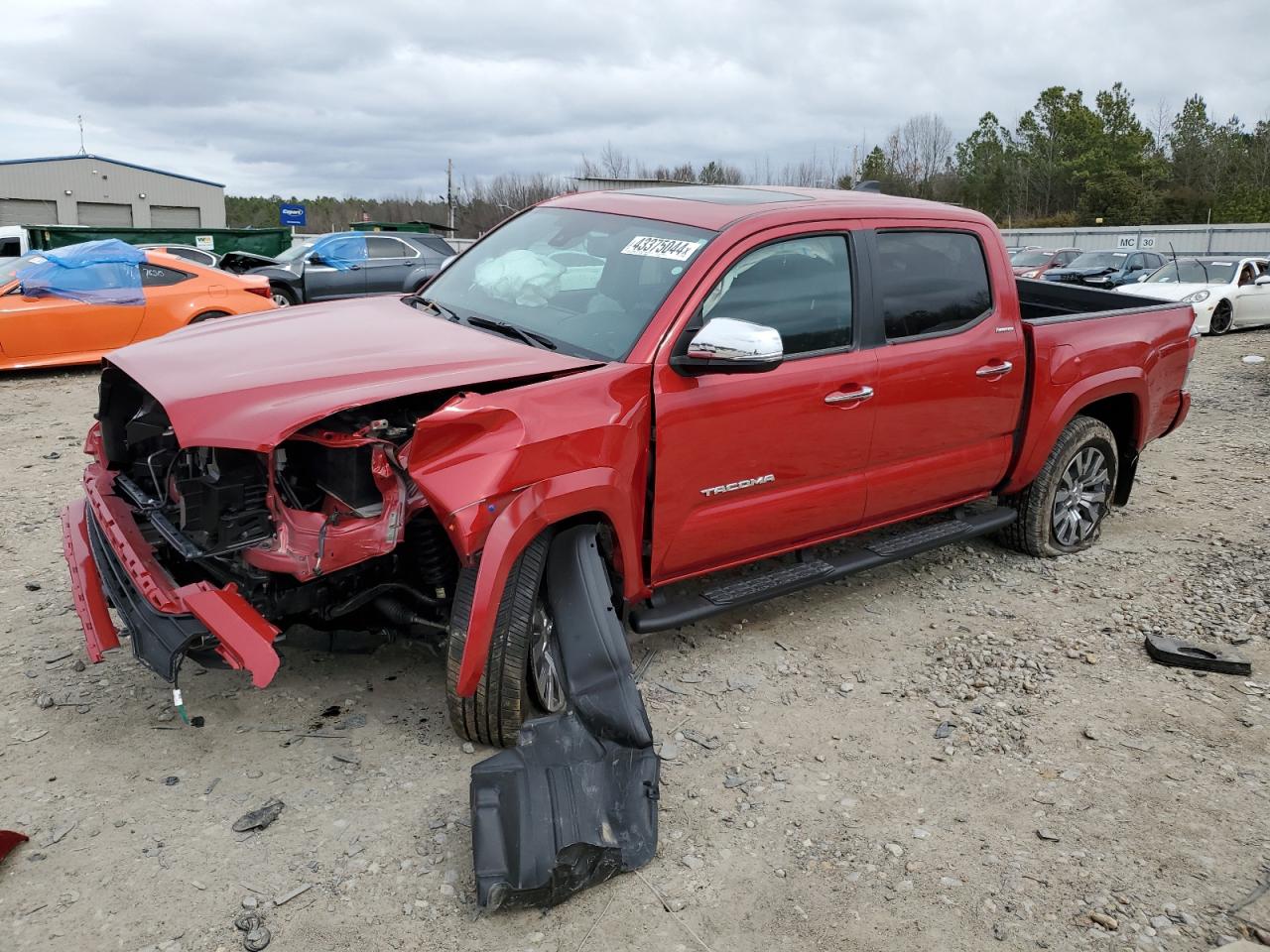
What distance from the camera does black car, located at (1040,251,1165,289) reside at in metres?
19.4

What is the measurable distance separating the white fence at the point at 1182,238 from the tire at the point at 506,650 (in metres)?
36.3

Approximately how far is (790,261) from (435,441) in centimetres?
177

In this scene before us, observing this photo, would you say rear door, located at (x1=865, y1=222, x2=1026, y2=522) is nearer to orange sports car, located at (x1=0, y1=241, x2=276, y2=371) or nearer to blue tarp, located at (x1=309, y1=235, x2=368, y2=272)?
orange sports car, located at (x1=0, y1=241, x2=276, y2=371)

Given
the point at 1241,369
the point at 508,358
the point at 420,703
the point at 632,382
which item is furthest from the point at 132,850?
the point at 1241,369

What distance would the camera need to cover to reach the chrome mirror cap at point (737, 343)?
344 cm

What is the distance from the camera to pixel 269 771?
3.44 metres

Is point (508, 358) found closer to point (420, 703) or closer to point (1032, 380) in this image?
point (420, 703)

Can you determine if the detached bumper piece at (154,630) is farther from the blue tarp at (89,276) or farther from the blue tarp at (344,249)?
the blue tarp at (344,249)

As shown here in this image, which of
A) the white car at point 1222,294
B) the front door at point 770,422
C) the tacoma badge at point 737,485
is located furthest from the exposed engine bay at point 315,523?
the white car at point 1222,294

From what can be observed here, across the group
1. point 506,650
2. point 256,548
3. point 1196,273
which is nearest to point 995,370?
point 506,650

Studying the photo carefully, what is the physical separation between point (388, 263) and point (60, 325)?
226 inches

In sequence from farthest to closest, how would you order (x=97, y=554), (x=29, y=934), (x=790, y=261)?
(x=790, y=261) < (x=97, y=554) < (x=29, y=934)

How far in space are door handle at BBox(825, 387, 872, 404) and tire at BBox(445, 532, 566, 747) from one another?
1.41 meters

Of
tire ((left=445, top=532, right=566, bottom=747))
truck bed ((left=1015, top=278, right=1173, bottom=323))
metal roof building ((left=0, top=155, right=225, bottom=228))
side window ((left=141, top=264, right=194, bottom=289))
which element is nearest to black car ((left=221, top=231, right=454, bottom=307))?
side window ((left=141, top=264, right=194, bottom=289))
